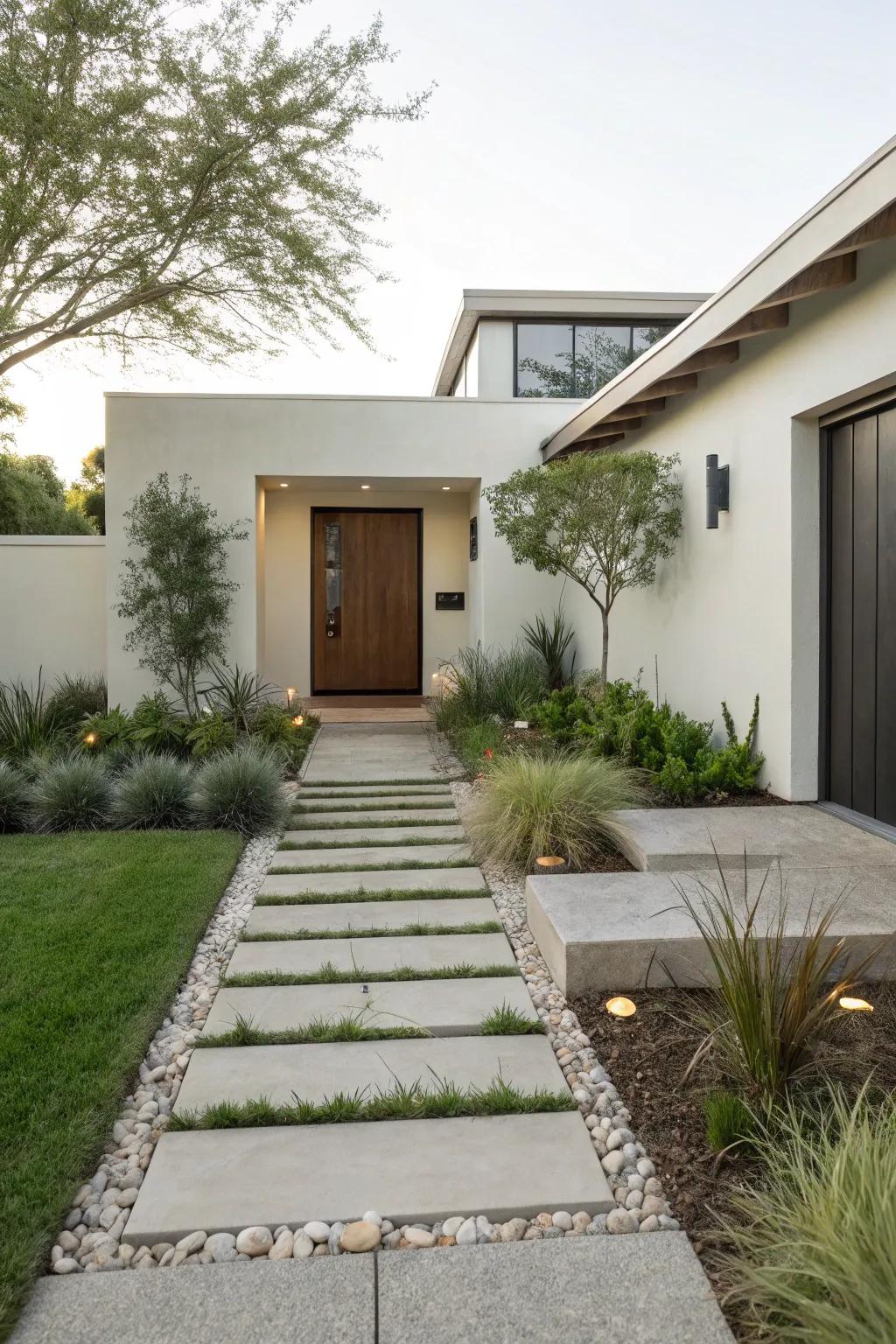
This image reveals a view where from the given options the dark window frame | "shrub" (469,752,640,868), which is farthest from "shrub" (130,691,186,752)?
the dark window frame

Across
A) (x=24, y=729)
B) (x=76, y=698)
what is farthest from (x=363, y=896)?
(x=76, y=698)

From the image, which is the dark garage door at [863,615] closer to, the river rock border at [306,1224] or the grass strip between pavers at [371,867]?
the grass strip between pavers at [371,867]

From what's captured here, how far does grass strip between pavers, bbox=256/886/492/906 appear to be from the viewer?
154 inches

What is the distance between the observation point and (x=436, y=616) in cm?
1112

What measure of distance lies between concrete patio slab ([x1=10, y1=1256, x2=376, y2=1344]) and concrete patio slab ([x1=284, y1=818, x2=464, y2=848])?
3188 millimetres

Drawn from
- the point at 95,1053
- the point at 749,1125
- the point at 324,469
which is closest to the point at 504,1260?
the point at 749,1125

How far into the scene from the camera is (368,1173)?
1.95 metres

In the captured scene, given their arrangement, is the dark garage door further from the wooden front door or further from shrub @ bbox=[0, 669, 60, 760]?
the wooden front door

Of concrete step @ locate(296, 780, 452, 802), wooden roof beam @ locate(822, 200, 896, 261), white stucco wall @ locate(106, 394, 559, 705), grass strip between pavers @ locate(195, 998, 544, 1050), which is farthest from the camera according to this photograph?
white stucco wall @ locate(106, 394, 559, 705)

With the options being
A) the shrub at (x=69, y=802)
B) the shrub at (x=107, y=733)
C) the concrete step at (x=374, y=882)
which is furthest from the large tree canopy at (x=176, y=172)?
the concrete step at (x=374, y=882)

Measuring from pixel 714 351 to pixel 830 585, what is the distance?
1.81m

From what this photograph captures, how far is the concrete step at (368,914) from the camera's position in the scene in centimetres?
359

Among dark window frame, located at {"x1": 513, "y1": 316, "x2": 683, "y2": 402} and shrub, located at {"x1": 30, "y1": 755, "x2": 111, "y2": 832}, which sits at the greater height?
dark window frame, located at {"x1": 513, "y1": 316, "x2": 683, "y2": 402}

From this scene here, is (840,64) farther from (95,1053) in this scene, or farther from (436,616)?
(95,1053)
